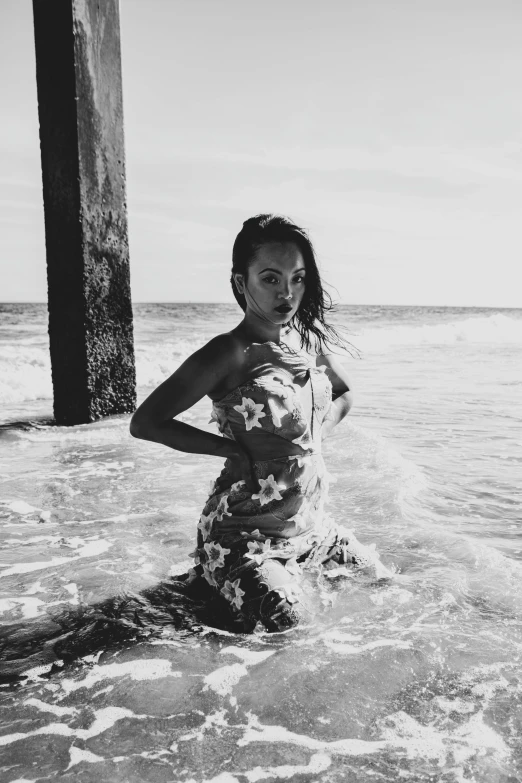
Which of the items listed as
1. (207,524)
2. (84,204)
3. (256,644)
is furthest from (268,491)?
(84,204)

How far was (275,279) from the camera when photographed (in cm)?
265

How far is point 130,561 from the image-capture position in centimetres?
325

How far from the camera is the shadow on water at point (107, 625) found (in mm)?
2354

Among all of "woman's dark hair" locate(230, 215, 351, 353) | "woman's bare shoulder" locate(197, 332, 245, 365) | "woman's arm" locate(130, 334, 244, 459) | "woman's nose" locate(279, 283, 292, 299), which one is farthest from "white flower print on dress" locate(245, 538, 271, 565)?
"woman's nose" locate(279, 283, 292, 299)

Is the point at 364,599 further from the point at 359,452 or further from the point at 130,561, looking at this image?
the point at 359,452

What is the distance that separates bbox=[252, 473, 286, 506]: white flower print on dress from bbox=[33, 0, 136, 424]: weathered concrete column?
3845 mm

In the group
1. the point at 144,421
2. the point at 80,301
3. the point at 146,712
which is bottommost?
the point at 146,712

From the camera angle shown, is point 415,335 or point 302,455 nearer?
point 302,455

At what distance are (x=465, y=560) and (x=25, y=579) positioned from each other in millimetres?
1990

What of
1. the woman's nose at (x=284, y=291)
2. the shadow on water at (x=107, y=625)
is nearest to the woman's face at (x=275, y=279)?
the woman's nose at (x=284, y=291)

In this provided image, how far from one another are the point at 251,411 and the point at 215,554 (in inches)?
23.1

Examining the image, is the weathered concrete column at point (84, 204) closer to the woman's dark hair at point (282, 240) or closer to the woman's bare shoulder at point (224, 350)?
the woman's dark hair at point (282, 240)

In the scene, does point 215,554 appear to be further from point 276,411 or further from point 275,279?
point 275,279

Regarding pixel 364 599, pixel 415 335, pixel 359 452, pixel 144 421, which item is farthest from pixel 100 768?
pixel 415 335
